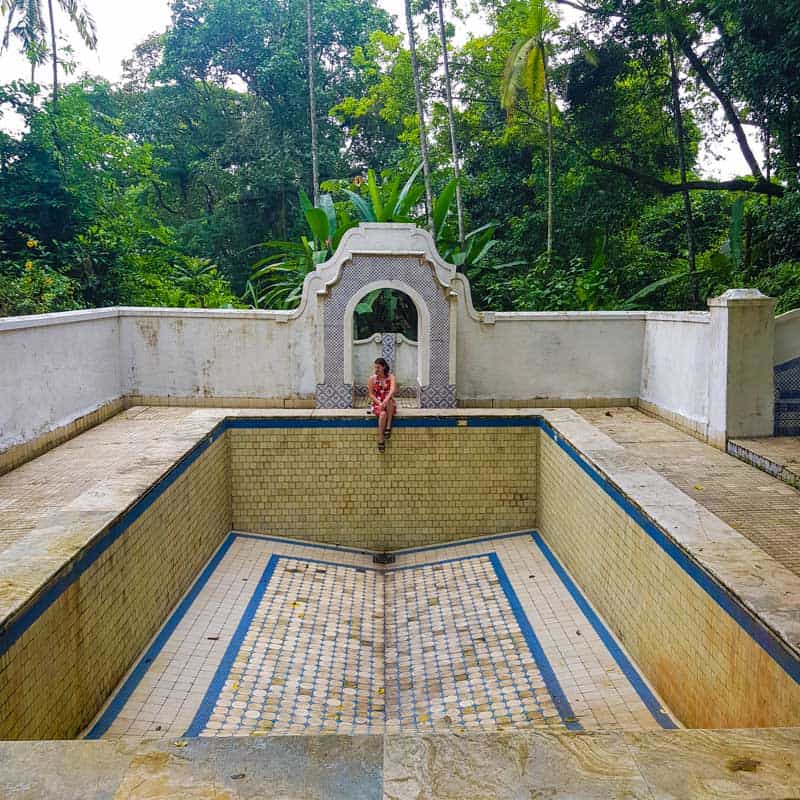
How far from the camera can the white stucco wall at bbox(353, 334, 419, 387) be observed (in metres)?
10.7

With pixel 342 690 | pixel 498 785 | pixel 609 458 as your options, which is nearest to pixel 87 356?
pixel 342 690

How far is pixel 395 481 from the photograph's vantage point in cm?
794

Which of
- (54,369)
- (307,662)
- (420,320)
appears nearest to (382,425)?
(420,320)

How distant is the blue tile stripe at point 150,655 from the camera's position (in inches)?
161

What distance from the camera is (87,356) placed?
828 centimetres

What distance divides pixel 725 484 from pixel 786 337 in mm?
2138

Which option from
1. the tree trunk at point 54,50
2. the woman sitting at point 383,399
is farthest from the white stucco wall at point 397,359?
the tree trunk at point 54,50

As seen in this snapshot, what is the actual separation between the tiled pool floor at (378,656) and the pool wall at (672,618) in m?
0.21

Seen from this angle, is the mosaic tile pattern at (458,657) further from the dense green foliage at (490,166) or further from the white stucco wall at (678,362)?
the dense green foliage at (490,166)

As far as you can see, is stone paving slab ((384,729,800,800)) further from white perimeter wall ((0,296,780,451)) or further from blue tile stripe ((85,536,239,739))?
white perimeter wall ((0,296,780,451))

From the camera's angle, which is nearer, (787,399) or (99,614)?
(99,614)

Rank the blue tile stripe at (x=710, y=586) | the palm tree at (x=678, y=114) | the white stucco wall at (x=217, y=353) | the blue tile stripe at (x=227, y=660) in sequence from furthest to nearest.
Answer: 1. the palm tree at (x=678, y=114)
2. the white stucco wall at (x=217, y=353)
3. the blue tile stripe at (x=227, y=660)
4. the blue tile stripe at (x=710, y=586)

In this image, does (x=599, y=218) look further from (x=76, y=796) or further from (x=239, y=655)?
(x=76, y=796)

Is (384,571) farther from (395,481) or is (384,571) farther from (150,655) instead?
(150,655)
